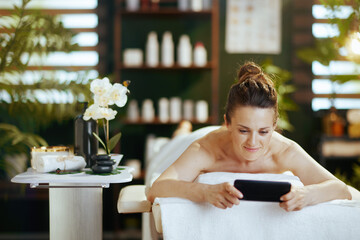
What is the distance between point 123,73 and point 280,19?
166cm

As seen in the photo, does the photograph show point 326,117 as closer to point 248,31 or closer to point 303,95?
point 303,95

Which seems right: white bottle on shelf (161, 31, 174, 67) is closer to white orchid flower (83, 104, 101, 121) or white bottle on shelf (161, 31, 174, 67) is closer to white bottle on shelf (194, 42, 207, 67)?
white bottle on shelf (194, 42, 207, 67)

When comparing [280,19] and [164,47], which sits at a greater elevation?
[280,19]

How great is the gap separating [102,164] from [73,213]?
0.26 meters

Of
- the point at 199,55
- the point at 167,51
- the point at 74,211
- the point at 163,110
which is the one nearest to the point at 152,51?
the point at 167,51

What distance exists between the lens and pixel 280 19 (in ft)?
12.3


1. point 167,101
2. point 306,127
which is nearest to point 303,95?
point 306,127

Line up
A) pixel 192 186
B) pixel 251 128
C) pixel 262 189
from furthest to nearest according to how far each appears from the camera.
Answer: pixel 251 128 < pixel 192 186 < pixel 262 189

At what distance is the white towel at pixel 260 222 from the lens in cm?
119

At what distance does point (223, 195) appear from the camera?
1.16 m

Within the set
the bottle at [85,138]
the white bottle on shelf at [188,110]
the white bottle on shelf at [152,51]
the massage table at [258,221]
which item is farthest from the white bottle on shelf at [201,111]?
the massage table at [258,221]

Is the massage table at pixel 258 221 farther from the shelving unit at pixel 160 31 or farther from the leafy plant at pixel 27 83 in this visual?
the shelving unit at pixel 160 31

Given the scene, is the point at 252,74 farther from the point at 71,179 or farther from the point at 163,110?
the point at 163,110

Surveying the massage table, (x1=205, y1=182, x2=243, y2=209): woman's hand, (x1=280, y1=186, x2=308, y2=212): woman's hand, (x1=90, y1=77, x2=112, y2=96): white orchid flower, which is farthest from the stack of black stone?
(x1=280, y1=186, x2=308, y2=212): woman's hand
